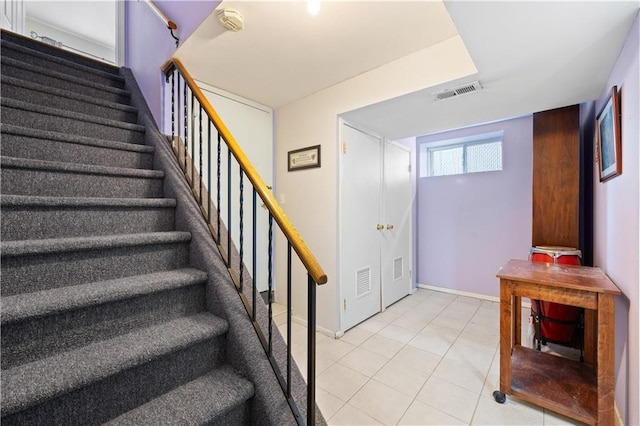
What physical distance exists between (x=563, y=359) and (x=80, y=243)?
117 inches

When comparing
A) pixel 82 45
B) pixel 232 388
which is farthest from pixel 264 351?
pixel 82 45

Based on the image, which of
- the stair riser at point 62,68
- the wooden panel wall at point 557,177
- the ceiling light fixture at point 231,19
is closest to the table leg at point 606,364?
the wooden panel wall at point 557,177

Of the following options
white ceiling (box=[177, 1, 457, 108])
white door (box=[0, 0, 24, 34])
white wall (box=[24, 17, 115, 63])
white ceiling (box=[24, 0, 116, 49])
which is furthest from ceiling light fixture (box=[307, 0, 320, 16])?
white ceiling (box=[24, 0, 116, 49])

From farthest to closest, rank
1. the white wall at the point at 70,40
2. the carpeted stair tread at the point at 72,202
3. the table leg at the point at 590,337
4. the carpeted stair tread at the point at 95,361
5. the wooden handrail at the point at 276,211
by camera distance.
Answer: the white wall at the point at 70,40 < the table leg at the point at 590,337 < the carpeted stair tread at the point at 72,202 < the wooden handrail at the point at 276,211 < the carpeted stair tread at the point at 95,361

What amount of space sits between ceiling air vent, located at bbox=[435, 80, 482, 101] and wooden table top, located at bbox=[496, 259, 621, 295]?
130 centimetres

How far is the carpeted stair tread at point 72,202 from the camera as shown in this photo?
1.16 metres

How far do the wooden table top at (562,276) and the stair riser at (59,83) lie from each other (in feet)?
11.0

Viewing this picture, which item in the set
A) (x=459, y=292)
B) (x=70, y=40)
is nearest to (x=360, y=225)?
(x=459, y=292)

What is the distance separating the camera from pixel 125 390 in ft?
3.21

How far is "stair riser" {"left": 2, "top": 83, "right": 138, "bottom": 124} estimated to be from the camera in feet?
5.84

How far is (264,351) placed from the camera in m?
1.21

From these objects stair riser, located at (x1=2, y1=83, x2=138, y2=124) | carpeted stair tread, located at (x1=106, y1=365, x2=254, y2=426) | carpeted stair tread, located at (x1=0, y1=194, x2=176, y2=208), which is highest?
stair riser, located at (x1=2, y1=83, x2=138, y2=124)

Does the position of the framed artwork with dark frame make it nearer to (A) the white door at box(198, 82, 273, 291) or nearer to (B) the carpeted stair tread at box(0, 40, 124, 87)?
(A) the white door at box(198, 82, 273, 291)

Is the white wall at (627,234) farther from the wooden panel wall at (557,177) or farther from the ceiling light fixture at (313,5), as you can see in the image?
the ceiling light fixture at (313,5)
